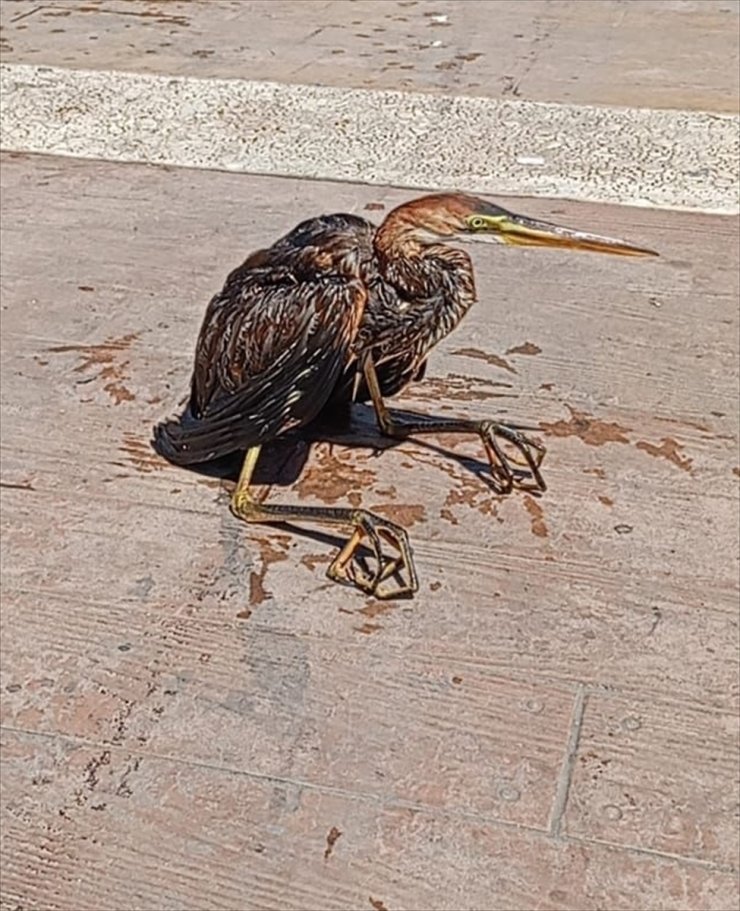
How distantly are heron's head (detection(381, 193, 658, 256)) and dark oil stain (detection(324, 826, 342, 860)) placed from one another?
1.61 m

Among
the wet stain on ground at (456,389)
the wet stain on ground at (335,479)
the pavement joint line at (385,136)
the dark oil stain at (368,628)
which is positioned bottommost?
the pavement joint line at (385,136)

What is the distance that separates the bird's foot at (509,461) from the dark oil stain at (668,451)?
366mm

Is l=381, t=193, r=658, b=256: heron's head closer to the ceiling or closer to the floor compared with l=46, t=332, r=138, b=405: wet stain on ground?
closer to the ceiling

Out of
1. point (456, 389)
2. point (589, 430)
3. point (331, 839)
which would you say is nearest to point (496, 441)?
point (589, 430)

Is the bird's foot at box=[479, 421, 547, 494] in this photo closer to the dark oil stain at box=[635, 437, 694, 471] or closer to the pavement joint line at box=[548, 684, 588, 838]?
the dark oil stain at box=[635, 437, 694, 471]

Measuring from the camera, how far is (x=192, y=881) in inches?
126

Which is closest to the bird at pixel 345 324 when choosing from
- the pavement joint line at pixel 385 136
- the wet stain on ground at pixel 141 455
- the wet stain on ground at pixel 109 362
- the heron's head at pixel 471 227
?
the heron's head at pixel 471 227

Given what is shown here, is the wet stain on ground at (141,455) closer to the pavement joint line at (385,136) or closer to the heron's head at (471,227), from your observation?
the heron's head at (471,227)

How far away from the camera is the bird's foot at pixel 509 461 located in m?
4.49

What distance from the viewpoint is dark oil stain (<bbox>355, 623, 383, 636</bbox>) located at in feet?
12.9

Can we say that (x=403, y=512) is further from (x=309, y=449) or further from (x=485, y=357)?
(x=485, y=357)

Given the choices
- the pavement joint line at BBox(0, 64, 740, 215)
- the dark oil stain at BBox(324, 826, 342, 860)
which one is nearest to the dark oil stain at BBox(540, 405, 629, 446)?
the dark oil stain at BBox(324, 826, 342, 860)

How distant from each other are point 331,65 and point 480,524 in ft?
16.5

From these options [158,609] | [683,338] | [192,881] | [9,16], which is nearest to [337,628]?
[158,609]
